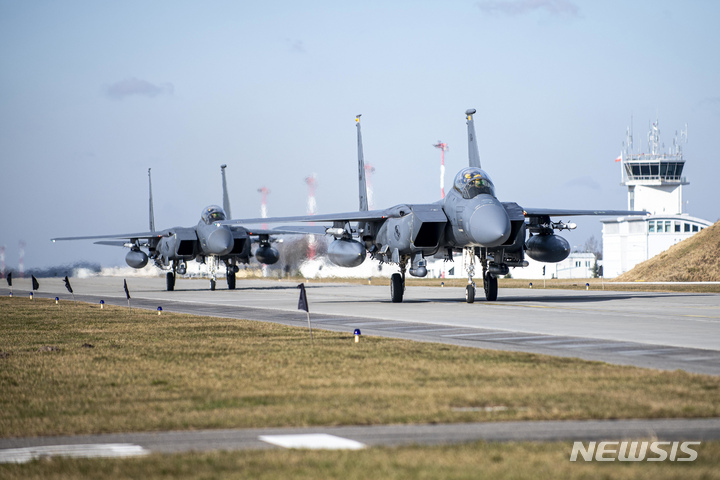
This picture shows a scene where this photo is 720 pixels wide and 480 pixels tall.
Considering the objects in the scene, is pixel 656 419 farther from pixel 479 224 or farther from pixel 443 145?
pixel 443 145

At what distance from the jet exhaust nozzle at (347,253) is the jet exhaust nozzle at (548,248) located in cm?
A: 644

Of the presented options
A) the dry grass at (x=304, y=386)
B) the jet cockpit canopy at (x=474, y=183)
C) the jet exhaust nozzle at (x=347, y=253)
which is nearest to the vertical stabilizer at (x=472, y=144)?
the jet cockpit canopy at (x=474, y=183)

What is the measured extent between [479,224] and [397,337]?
1018 centimetres

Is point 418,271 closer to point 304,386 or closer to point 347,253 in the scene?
point 347,253

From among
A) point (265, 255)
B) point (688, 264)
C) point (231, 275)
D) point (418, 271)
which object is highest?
point (265, 255)

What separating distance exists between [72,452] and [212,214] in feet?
136

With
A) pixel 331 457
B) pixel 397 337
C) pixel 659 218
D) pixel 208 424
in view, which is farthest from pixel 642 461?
pixel 659 218

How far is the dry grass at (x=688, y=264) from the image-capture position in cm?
6400

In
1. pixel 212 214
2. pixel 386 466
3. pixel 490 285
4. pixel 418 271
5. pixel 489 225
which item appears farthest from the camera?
pixel 212 214

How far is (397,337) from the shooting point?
17906 mm

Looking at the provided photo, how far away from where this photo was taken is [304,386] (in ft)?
36.1

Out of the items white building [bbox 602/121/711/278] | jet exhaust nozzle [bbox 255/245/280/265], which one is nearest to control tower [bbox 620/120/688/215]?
white building [bbox 602/121/711/278]

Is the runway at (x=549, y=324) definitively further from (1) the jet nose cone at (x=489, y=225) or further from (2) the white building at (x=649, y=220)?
(2) the white building at (x=649, y=220)

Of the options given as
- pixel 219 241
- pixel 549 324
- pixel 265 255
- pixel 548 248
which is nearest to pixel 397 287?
pixel 548 248
